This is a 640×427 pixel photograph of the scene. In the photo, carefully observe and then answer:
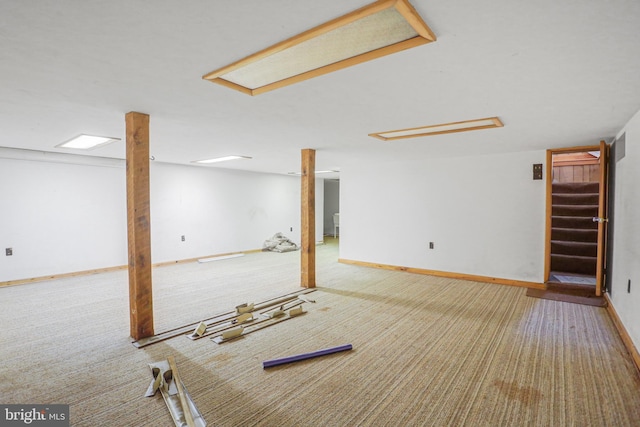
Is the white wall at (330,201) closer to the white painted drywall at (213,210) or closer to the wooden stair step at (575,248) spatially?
the white painted drywall at (213,210)

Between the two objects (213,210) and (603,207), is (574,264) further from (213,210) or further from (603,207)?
(213,210)

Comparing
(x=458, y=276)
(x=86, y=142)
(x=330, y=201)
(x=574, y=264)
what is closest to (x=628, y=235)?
(x=458, y=276)

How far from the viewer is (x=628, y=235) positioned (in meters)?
2.94

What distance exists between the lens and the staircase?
527 centimetres

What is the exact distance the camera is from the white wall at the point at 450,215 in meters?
4.81

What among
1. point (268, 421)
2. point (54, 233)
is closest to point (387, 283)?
point (268, 421)

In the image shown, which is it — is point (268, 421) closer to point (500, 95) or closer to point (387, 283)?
point (500, 95)

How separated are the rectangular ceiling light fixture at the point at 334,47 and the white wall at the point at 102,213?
15.8 ft

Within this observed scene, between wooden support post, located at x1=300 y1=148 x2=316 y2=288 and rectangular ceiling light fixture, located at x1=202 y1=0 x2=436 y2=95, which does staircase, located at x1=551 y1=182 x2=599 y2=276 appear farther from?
rectangular ceiling light fixture, located at x1=202 y1=0 x2=436 y2=95

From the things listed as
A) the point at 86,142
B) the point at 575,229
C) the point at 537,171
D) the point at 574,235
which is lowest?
the point at 574,235

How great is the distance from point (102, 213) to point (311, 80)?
5451mm

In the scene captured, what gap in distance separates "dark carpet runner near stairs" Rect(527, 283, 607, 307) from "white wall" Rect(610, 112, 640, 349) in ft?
1.29

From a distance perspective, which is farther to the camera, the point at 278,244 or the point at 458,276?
the point at 278,244

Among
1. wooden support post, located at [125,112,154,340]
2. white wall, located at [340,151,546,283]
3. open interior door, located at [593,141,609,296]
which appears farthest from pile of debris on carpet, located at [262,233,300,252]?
open interior door, located at [593,141,609,296]
